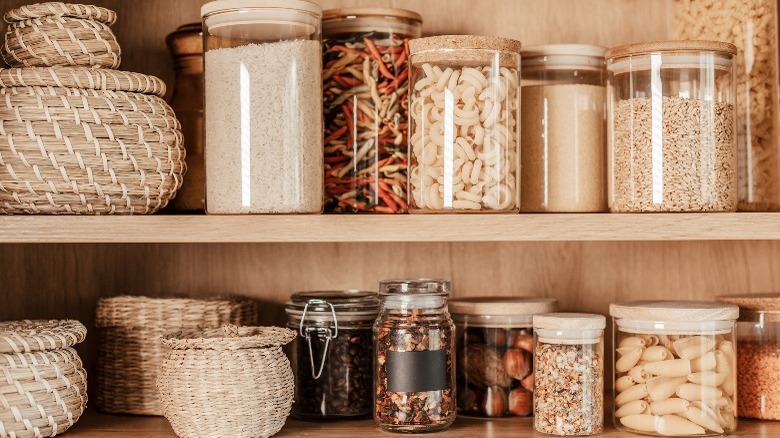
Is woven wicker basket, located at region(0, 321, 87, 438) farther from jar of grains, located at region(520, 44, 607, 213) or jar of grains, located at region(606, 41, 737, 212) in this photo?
jar of grains, located at region(606, 41, 737, 212)

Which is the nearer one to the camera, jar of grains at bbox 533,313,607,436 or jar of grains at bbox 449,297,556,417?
jar of grains at bbox 533,313,607,436

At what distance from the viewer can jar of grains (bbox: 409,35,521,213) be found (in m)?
1.17

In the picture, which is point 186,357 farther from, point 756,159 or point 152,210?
point 756,159

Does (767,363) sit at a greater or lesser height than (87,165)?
lesser

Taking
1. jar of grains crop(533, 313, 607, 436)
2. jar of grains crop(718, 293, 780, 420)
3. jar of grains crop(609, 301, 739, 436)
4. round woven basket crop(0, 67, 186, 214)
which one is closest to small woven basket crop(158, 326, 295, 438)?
round woven basket crop(0, 67, 186, 214)

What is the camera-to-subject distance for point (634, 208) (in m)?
1.19

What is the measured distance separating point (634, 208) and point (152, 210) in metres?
0.65

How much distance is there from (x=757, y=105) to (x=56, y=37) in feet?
3.22

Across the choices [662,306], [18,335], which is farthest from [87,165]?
[662,306]

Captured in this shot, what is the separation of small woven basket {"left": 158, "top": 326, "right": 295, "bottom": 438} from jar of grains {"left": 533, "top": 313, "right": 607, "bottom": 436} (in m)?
0.36

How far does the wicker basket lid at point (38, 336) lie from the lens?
3.69 ft

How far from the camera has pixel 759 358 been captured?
127 cm

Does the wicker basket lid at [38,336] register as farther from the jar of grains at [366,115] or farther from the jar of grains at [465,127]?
the jar of grains at [465,127]

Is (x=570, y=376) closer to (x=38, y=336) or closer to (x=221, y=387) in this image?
(x=221, y=387)
